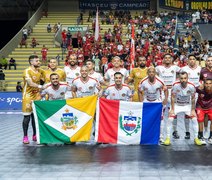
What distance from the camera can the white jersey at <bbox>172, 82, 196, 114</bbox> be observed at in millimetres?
9805

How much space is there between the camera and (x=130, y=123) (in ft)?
31.4

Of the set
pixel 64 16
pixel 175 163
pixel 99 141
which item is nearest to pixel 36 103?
pixel 99 141

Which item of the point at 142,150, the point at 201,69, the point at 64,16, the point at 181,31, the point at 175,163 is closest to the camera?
the point at 175,163

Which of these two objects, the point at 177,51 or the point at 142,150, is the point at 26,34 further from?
the point at 142,150

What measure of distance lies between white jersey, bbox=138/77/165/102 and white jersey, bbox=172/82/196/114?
1.15 ft

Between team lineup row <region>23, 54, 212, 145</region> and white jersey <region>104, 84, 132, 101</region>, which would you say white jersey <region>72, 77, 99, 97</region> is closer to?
team lineup row <region>23, 54, 212, 145</region>

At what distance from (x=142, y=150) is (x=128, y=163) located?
130 centimetres

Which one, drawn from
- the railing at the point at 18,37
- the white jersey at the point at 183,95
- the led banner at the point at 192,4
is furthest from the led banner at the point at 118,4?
the white jersey at the point at 183,95

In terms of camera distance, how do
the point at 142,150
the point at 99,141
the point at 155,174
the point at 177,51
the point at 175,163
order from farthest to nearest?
the point at 177,51, the point at 99,141, the point at 142,150, the point at 175,163, the point at 155,174

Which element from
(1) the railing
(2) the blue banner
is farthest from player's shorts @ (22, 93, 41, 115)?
(1) the railing

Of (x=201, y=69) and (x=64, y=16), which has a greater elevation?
(x=64, y=16)

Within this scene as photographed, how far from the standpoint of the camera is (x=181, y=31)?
115 ft

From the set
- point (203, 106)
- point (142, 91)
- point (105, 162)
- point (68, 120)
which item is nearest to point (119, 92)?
point (142, 91)

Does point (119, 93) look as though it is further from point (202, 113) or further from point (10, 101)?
point (10, 101)
